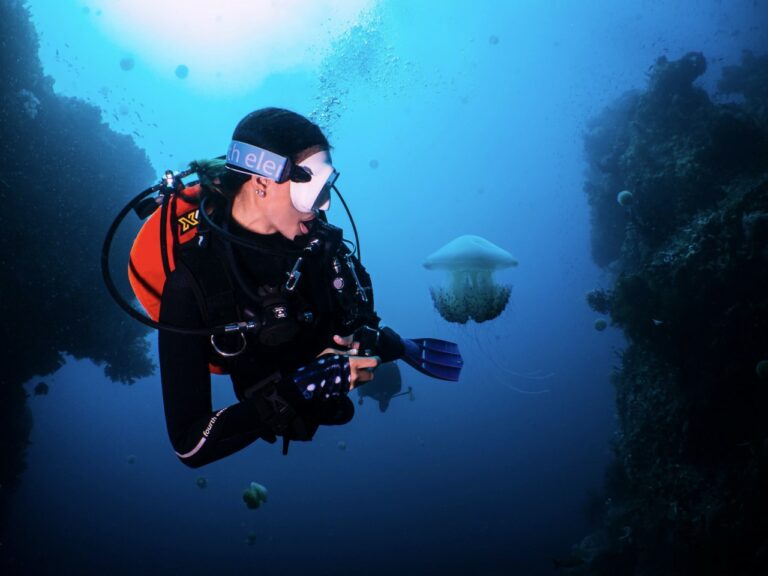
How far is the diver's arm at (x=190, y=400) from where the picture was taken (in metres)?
2.01

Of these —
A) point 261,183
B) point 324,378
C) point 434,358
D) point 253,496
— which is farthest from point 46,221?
point 324,378

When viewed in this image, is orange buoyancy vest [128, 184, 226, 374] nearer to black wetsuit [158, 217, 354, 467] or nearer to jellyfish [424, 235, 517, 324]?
black wetsuit [158, 217, 354, 467]

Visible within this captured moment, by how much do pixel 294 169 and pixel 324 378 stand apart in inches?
52.9

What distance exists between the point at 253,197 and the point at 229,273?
0.62 meters

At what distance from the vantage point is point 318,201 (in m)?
2.75

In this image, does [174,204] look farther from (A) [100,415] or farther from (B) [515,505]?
(A) [100,415]

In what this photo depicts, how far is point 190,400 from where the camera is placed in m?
2.11

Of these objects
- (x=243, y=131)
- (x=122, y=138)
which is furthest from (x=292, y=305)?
(x=122, y=138)

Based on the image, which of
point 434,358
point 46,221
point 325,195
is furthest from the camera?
point 46,221

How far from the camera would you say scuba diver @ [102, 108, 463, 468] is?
205cm

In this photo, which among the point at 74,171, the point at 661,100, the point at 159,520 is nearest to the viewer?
the point at 74,171

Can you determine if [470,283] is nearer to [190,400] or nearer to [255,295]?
[255,295]

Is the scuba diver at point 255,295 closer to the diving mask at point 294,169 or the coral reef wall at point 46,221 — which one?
the diving mask at point 294,169

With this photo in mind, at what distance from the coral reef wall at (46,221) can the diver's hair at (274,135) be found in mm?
10964
